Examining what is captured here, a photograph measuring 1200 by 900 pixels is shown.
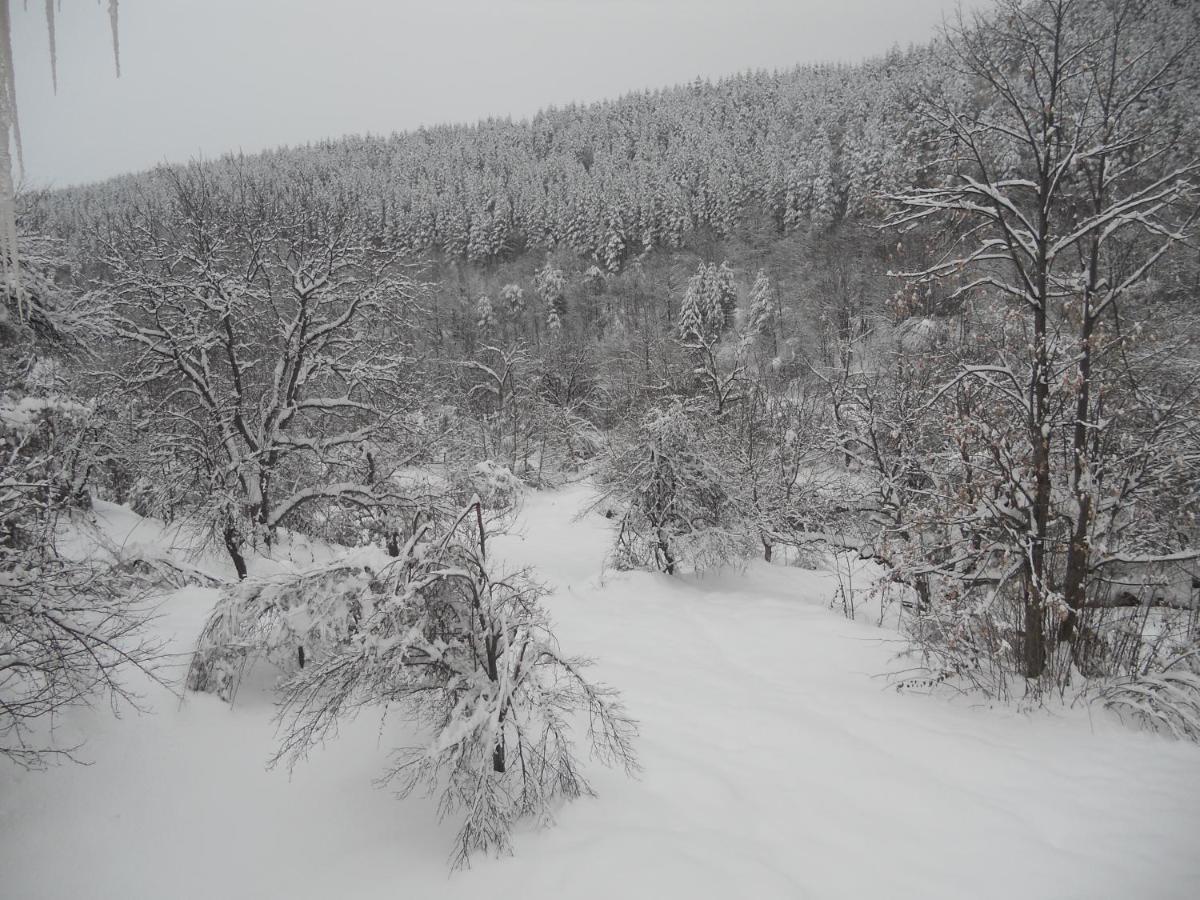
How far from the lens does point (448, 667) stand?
494 centimetres

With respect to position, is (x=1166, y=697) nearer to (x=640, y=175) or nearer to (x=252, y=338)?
(x=252, y=338)

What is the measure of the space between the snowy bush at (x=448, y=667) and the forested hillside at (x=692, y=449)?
43 mm

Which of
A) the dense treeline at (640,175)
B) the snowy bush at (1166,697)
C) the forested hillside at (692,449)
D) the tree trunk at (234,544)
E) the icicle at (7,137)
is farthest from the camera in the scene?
the dense treeline at (640,175)

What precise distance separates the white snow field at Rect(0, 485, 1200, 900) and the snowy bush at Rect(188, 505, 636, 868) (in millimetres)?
417

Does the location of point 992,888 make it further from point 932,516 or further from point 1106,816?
point 932,516

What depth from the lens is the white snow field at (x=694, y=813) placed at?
13.3ft

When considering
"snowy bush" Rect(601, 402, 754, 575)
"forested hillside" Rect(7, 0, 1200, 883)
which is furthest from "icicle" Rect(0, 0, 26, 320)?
"snowy bush" Rect(601, 402, 754, 575)

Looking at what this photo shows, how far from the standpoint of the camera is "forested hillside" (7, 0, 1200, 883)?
5.11m

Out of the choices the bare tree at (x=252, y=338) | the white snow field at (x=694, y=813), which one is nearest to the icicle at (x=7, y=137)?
the white snow field at (x=694, y=813)

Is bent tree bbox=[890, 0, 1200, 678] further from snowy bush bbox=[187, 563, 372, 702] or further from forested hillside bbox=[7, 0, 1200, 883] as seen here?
snowy bush bbox=[187, 563, 372, 702]

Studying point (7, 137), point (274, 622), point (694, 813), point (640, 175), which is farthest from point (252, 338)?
point (640, 175)

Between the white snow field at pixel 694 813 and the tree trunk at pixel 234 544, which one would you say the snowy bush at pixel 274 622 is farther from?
the tree trunk at pixel 234 544

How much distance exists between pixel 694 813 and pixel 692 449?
29.1ft

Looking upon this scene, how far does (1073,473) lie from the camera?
6.04 m
